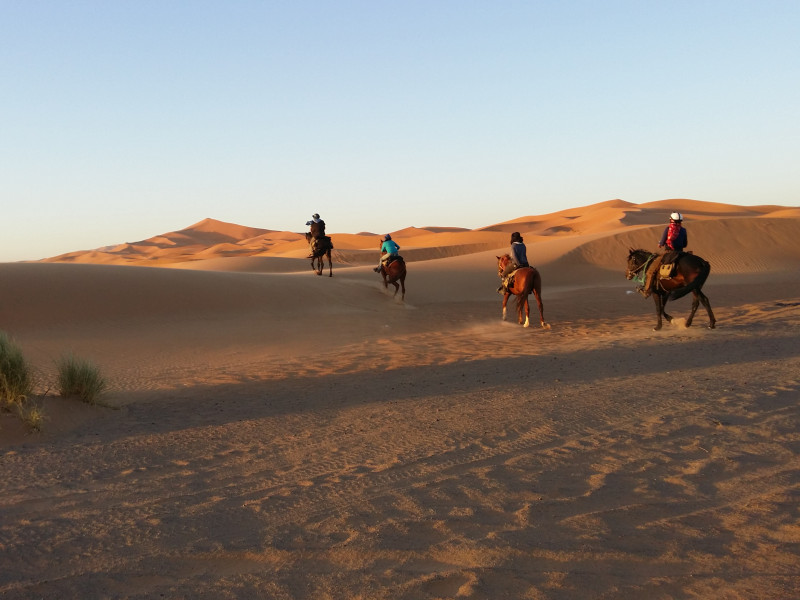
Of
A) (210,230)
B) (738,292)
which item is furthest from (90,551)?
(210,230)

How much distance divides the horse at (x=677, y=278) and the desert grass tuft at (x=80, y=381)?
11423 mm

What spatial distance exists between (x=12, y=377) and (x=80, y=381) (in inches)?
34.4

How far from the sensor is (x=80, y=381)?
8.63 metres

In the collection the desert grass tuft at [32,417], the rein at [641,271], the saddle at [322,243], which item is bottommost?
the desert grass tuft at [32,417]

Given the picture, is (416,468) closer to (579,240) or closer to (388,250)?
(388,250)

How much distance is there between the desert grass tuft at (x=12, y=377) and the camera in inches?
305

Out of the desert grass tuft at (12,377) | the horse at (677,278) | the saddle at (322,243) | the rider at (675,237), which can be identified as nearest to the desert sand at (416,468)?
the desert grass tuft at (12,377)

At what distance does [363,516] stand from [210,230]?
14522cm

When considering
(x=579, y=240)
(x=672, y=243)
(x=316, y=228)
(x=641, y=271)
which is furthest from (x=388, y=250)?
(x=579, y=240)

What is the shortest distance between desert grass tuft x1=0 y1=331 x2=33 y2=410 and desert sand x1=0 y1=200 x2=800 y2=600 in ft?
0.74

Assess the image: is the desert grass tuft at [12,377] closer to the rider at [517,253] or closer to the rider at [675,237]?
the rider at [517,253]

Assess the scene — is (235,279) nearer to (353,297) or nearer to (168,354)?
(353,297)

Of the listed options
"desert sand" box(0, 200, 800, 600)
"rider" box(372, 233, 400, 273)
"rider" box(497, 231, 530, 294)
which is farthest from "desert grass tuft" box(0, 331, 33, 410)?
"rider" box(372, 233, 400, 273)

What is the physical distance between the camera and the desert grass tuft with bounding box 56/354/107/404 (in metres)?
8.61
